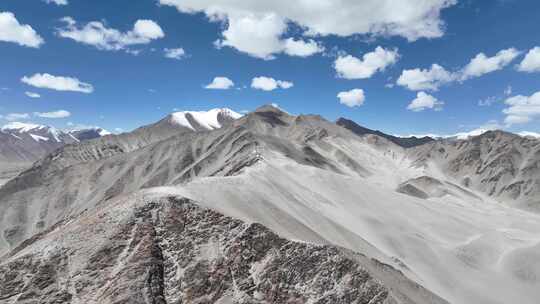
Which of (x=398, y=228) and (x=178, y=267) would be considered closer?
(x=178, y=267)

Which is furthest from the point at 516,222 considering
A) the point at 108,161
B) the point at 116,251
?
the point at 108,161

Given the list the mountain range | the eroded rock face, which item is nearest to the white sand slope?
the mountain range

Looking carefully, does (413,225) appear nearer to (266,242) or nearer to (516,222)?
(516,222)

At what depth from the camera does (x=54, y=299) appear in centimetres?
3059

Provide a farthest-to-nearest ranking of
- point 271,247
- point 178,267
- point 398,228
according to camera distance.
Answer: point 398,228
point 271,247
point 178,267

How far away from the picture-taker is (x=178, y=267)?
109 feet

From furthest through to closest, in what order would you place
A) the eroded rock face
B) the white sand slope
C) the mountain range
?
the white sand slope, the mountain range, the eroded rock face

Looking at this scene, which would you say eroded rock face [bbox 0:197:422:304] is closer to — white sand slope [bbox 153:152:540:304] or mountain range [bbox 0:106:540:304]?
mountain range [bbox 0:106:540:304]

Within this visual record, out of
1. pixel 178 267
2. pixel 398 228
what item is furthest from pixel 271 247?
pixel 398 228

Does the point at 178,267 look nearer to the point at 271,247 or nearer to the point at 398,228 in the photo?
the point at 271,247

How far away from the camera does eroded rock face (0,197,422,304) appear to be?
1218 inches

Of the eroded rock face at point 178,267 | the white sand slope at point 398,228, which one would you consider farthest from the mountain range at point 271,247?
the white sand slope at point 398,228

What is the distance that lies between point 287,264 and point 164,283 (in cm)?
921

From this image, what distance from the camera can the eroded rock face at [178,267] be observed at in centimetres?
3094
